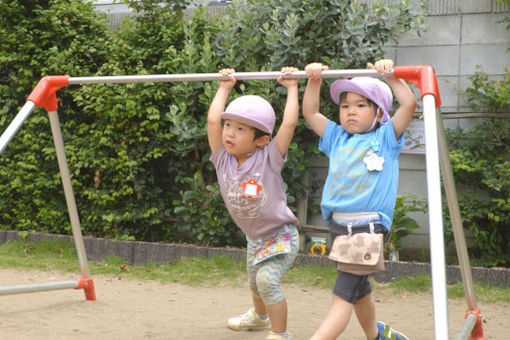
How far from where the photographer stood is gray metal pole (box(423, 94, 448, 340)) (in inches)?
68.3

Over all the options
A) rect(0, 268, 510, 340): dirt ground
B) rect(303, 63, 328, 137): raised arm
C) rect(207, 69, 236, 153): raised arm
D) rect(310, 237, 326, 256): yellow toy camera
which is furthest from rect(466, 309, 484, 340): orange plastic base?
rect(310, 237, 326, 256): yellow toy camera

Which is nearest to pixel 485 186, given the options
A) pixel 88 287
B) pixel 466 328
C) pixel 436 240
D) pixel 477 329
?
pixel 477 329

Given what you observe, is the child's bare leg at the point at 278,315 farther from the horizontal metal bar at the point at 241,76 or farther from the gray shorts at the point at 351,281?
the horizontal metal bar at the point at 241,76

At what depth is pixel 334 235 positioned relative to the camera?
96.6 inches

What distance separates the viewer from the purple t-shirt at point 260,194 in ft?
8.72

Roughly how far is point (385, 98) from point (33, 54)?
3.86 m

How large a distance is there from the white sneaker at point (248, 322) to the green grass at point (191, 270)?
108 cm

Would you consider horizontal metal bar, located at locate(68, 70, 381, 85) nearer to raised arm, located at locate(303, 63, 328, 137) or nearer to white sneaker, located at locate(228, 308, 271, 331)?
raised arm, located at locate(303, 63, 328, 137)

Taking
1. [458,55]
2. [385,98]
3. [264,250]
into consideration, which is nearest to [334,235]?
[264,250]

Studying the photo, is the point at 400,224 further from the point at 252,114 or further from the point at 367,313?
the point at 252,114

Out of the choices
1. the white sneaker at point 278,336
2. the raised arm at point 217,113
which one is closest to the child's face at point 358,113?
the raised arm at point 217,113

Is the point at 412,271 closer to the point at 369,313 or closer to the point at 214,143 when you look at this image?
the point at 369,313

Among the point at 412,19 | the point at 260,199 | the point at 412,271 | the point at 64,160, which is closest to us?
the point at 260,199

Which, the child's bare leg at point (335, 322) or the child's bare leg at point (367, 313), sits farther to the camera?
the child's bare leg at point (367, 313)
